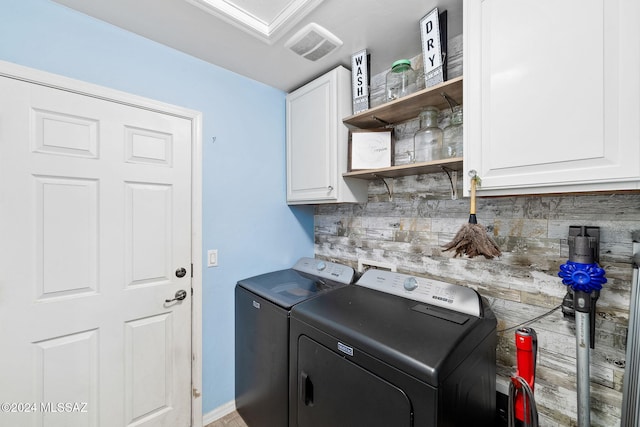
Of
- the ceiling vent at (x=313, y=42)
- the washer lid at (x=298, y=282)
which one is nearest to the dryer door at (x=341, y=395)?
the washer lid at (x=298, y=282)

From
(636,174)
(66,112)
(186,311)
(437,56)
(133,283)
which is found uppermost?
(437,56)

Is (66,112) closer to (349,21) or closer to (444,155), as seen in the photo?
(349,21)

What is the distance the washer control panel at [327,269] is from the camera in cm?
173

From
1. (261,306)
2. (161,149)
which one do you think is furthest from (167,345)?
(161,149)

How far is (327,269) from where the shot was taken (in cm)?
189

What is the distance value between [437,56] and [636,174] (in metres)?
0.93

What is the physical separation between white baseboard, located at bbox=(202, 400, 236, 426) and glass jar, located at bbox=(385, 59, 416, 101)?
92.5 inches

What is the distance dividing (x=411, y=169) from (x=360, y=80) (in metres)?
0.70

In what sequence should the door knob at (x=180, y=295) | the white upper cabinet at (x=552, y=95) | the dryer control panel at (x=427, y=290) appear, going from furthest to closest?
1. the door knob at (x=180, y=295)
2. the dryer control panel at (x=427, y=290)
3. the white upper cabinet at (x=552, y=95)

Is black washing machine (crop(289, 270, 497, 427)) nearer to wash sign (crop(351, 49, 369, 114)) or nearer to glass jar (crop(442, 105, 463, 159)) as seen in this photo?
glass jar (crop(442, 105, 463, 159))

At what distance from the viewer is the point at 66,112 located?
1.27 meters

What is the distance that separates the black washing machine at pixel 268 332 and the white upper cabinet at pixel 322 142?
549mm

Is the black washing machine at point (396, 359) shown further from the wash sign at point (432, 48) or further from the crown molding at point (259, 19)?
the crown molding at point (259, 19)

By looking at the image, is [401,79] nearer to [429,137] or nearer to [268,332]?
[429,137]
